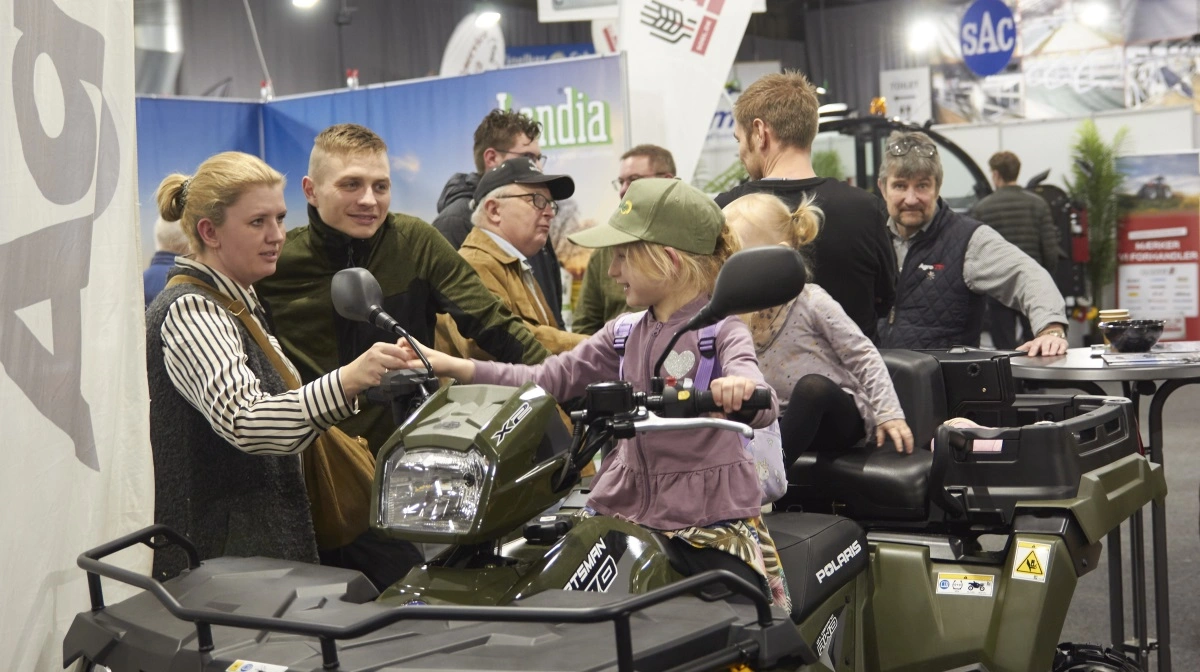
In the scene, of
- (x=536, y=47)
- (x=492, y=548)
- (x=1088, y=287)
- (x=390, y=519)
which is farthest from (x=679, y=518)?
(x=536, y=47)

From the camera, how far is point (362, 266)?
2967mm

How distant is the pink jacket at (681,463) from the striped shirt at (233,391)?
0.29 m

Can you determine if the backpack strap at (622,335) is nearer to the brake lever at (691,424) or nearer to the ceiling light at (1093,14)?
the brake lever at (691,424)

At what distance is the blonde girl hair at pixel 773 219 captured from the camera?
278cm

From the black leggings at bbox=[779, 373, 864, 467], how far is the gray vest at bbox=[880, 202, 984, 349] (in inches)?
70.5

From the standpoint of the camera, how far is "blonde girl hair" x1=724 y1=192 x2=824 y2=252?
9.12 feet

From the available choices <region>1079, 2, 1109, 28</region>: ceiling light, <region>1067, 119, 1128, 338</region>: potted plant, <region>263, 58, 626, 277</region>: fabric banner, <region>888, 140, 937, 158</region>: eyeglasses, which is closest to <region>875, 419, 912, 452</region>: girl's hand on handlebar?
<region>888, 140, 937, 158</region>: eyeglasses

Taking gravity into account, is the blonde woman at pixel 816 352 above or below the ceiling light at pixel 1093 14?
below

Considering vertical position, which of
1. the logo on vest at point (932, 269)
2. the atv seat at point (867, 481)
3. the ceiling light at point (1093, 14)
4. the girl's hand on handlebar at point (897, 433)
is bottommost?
the atv seat at point (867, 481)

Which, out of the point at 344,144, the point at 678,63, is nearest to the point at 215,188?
the point at 344,144

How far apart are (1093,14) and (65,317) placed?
56.9 ft

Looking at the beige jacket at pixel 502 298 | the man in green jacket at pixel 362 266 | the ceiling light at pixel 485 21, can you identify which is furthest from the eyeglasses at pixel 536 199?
the ceiling light at pixel 485 21

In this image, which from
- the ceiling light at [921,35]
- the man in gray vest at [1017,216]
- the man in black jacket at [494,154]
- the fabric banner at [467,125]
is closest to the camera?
the man in black jacket at [494,154]

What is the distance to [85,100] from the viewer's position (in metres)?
2.16
